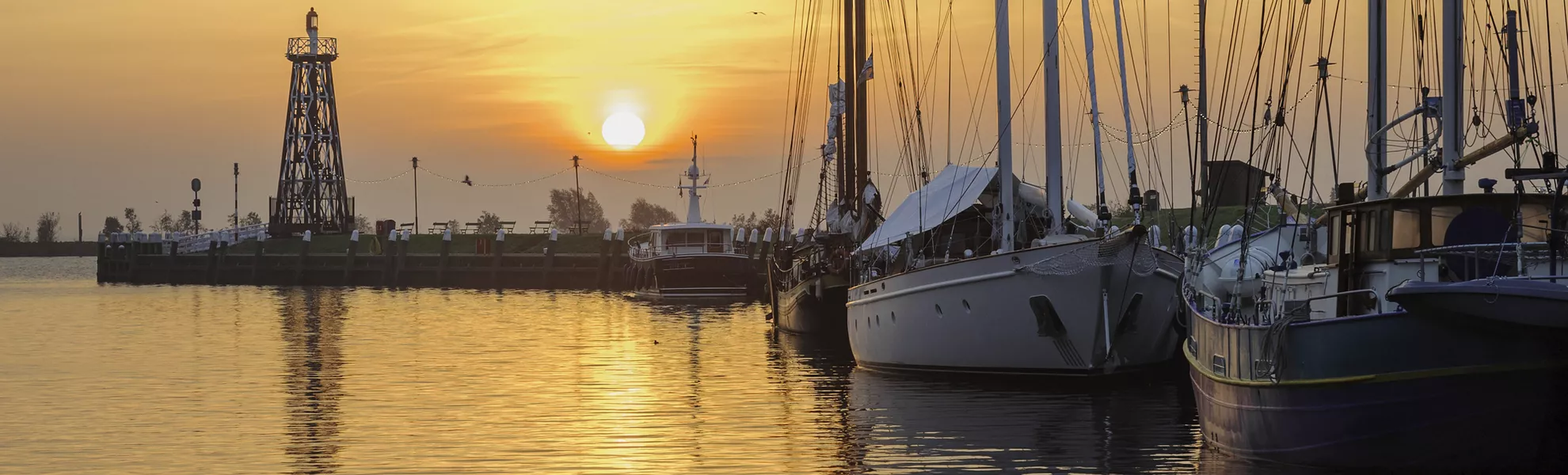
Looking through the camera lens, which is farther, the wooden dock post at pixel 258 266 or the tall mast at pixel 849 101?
the wooden dock post at pixel 258 266

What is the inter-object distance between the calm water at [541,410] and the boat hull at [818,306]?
2.22 ft

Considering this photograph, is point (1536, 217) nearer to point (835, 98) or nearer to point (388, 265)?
point (835, 98)

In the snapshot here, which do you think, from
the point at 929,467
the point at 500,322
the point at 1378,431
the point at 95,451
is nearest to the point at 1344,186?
the point at 1378,431

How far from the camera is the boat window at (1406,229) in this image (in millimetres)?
16156

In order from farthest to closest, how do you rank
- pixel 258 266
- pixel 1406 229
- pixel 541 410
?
pixel 258 266 → pixel 541 410 → pixel 1406 229

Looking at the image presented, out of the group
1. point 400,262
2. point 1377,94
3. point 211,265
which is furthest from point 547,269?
point 1377,94

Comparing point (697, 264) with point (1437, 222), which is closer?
point (1437, 222)

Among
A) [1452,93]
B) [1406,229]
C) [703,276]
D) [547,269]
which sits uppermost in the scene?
[1452,93]

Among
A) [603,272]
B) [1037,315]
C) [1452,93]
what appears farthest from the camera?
[603,272]

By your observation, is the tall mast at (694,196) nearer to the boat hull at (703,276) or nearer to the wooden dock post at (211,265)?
the boat hull at (703,276)

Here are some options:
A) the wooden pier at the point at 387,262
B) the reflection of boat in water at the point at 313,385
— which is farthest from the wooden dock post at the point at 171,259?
the reflection of boat in water at the point at 313,385

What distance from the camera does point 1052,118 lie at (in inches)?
1098

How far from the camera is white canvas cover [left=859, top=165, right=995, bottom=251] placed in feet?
104

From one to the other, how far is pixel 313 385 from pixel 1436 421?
20730mm
